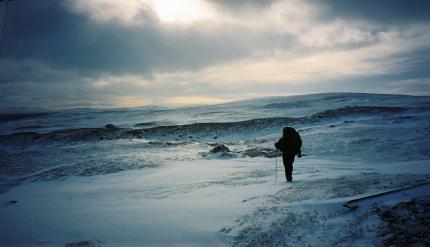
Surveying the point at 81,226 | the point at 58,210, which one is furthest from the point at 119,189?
the point at 81,226

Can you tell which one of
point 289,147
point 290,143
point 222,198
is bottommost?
point 222,198

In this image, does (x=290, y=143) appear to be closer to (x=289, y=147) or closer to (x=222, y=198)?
(x=289, y=147)

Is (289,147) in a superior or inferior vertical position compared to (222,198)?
superior

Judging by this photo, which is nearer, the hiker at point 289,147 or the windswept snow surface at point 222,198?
the windswept snow surface at point 222,198

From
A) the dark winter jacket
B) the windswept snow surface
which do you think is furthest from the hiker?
the windswept snow surface

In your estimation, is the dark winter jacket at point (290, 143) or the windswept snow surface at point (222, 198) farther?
the dark winter jacket at point (290, 143)

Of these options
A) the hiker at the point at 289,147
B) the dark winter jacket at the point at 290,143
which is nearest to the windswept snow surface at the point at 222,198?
the hiker at the point at 289,147

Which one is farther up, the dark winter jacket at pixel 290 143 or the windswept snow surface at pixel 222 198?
the dark winter jacket at pixel 290 143

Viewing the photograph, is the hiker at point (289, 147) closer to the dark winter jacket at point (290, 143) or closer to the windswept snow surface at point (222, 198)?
the dark winter jacket at point (290, 143)

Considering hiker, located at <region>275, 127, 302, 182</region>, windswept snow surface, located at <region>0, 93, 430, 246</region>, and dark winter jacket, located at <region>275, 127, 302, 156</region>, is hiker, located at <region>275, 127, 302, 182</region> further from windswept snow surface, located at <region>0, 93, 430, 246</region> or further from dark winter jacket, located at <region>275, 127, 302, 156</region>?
windswept snow surface, located at <region>0, 93, 430, 246</region>

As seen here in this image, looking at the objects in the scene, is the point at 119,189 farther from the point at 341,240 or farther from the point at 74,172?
the point at 341,240

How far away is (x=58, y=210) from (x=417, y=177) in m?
10.9

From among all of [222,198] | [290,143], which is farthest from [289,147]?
[222,198]

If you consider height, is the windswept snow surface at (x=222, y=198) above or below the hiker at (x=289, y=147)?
below
